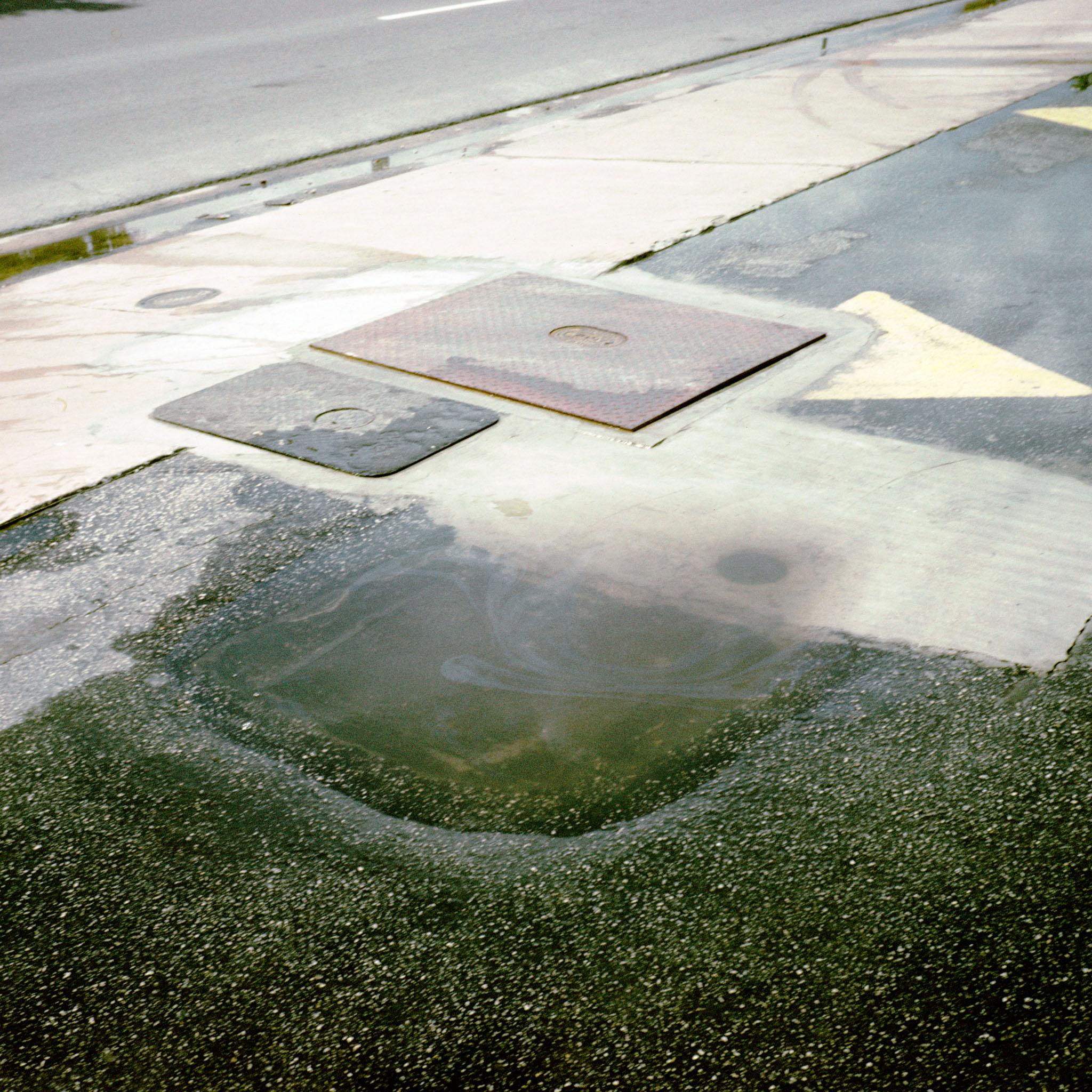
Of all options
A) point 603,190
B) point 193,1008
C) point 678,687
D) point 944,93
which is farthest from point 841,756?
point 944,93

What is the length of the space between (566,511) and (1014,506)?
1.31 meters

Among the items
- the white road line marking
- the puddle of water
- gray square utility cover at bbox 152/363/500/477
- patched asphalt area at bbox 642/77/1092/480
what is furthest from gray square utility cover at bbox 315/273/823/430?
the white road line marking

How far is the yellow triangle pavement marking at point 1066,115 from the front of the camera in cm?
788

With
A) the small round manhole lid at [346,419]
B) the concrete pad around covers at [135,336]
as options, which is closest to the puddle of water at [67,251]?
the concrete pad around covers at [135,336]

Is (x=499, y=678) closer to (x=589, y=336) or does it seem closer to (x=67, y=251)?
(x=589, y=336)

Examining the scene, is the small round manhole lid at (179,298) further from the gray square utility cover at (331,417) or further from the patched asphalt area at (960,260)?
the patched asphalt area at (960,260)

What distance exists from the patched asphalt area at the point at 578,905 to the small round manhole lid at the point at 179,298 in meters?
2.90

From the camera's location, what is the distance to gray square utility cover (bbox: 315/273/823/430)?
4188 millimetres

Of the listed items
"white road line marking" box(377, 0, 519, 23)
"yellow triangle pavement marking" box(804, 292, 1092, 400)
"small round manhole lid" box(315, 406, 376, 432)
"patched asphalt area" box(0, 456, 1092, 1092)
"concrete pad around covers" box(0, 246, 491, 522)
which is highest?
"white road line marking" box(377, 0, 519, 23)

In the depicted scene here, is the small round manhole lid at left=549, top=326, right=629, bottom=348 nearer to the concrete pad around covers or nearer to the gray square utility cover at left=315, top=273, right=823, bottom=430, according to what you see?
the gray square utility cover at left=315, top=273, right=823, bottom=430

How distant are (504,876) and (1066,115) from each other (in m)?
7.89

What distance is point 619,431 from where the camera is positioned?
393 centimetres

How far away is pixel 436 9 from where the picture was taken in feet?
46.6

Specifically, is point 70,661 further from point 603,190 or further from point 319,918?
point 603,190
